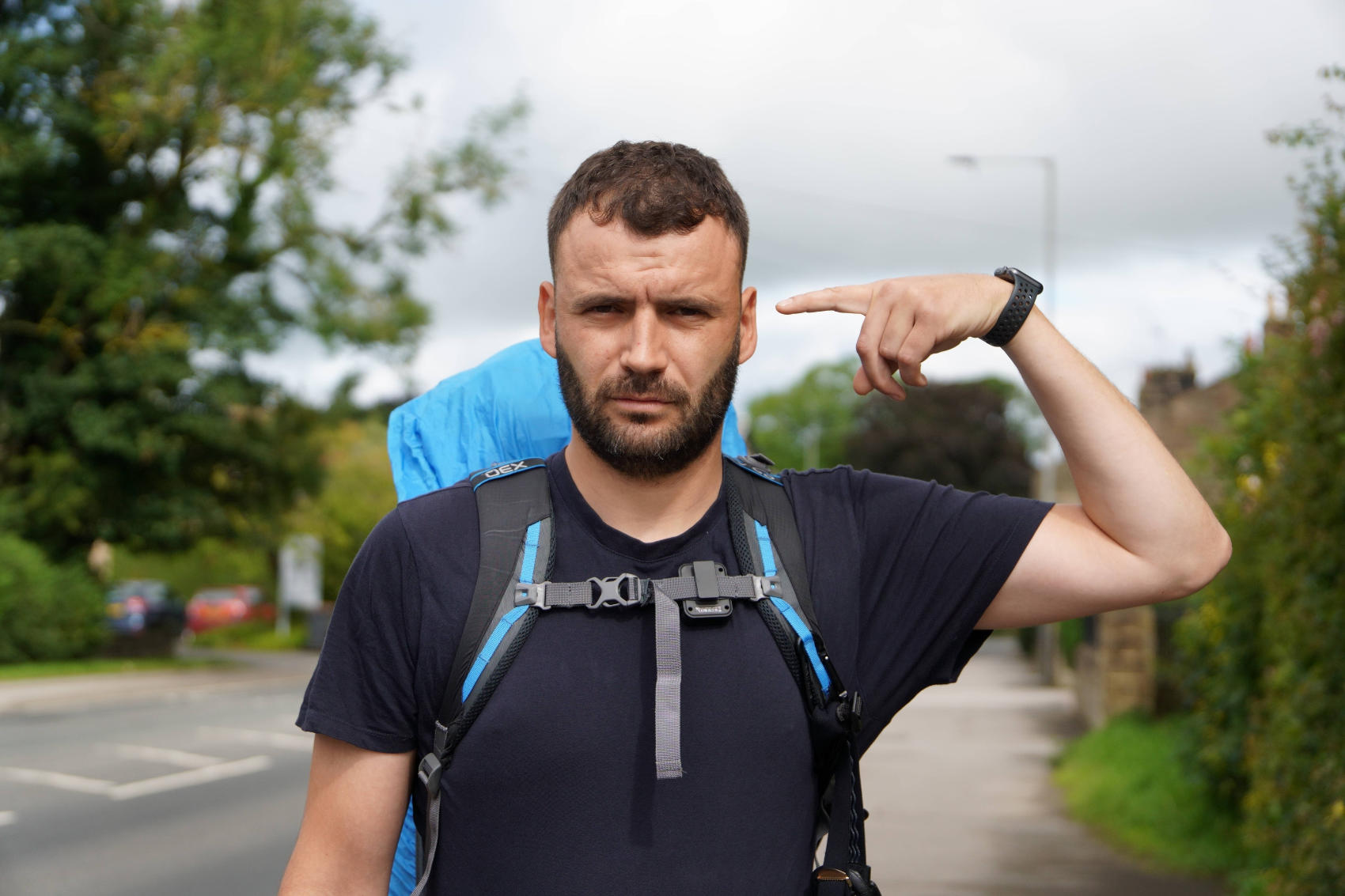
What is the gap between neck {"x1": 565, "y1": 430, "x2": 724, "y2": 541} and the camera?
2.02m

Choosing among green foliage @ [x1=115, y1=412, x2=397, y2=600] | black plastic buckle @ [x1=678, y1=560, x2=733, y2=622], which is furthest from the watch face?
green foliage @ [x1=115, y1=412, x2=397, y2=600]

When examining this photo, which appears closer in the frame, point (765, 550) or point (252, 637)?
point (765, 550)

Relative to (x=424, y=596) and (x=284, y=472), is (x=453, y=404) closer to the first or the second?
(x=424, y=596)

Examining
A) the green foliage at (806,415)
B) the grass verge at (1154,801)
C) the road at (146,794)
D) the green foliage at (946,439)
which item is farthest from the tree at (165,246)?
the green foliage at (806,415)

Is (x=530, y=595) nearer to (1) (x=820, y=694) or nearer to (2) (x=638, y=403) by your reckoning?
(2) (x=638, y=403)

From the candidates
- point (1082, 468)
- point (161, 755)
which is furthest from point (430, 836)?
point (161, 755)

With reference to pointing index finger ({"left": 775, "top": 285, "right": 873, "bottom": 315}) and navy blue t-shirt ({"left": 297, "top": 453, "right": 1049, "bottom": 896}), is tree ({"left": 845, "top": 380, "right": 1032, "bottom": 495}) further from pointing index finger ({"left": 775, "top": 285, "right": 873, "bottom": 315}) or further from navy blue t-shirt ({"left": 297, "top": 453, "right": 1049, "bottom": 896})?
navy blue t-shirt ({"left": 297, "top": 453, "right": 1049, "bottom": 896})

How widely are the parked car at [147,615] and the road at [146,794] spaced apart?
9.73 metres

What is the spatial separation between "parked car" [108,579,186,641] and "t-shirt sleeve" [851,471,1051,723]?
2805 centimetres

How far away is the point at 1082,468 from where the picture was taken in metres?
2.06

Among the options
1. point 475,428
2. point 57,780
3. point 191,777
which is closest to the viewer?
point 475,428

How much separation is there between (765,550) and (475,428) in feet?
2.38

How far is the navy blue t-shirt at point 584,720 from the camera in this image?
1.84 meters

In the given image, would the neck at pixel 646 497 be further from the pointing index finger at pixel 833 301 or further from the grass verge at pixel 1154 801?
the grass verge at pixel 1154 801
